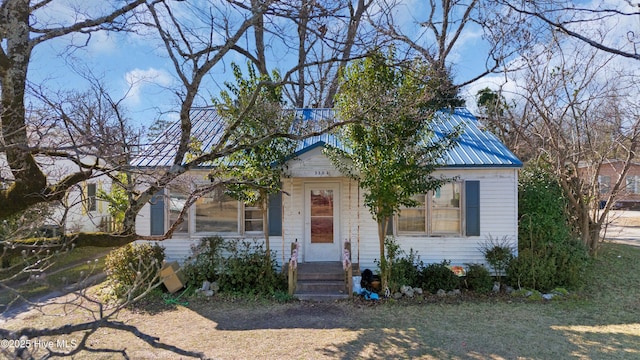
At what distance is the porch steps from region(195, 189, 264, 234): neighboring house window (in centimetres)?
168

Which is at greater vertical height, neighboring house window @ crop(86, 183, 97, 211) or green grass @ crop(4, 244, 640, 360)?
neighboring house window @ crop(86, 183, 97, 211)

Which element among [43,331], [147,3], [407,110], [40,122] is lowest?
[43,331]

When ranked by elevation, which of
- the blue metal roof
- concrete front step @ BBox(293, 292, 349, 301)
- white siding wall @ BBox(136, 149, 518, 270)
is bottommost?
concrete front step @ BBox(293, 292, 349, 301)

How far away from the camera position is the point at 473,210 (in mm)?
9266

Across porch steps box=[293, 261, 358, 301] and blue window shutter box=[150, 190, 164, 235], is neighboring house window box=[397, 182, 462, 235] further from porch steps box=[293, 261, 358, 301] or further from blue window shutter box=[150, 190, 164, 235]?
blue window shutter box=[150, 190, 164, 235]

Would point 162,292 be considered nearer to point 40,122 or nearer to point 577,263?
point 40,122

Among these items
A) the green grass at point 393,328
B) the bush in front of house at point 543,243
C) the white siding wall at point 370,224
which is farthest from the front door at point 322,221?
the bush in front of house at point 543,243

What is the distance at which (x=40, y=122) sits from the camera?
3697 millimetres

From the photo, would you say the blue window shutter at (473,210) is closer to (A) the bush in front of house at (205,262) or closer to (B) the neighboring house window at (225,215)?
(B) the neighboring house window at (225,215)

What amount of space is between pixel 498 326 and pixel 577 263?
3.62 meters

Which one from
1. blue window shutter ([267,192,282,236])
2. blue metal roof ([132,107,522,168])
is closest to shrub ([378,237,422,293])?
blue metal roof ([132,107,522,168])

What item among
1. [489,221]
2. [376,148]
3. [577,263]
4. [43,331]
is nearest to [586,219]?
[577,263]

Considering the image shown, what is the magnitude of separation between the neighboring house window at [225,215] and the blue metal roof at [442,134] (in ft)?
4.48

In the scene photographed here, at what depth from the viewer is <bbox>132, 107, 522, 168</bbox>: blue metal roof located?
8711 mm
